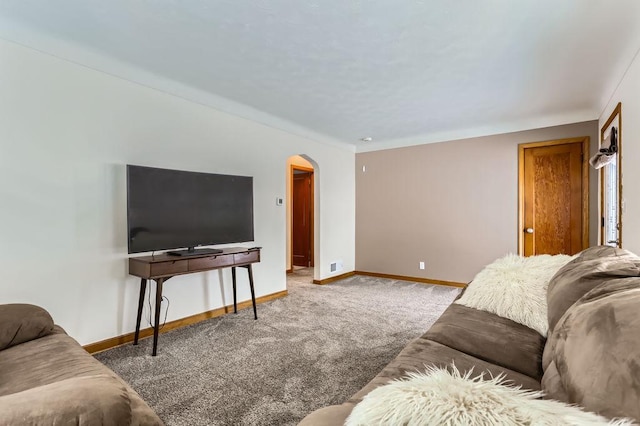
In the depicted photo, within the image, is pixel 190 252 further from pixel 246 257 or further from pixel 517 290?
pixel 517 290

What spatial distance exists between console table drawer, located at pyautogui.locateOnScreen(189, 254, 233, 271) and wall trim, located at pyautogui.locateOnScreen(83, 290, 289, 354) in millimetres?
714

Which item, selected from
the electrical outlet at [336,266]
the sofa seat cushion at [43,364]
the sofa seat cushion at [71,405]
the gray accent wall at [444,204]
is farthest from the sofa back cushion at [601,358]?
the electrical outlet at [336,266]

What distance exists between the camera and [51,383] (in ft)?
3.72

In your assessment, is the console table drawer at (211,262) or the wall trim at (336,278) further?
the wall trim at (336,278)

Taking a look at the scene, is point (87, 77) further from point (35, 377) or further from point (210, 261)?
point (35, 377)

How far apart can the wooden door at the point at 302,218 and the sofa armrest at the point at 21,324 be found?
17.0 feet

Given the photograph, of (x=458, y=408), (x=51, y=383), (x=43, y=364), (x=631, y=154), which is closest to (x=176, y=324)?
(x=43, y=364)

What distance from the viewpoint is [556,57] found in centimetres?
267

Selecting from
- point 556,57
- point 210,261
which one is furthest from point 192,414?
point 556,57

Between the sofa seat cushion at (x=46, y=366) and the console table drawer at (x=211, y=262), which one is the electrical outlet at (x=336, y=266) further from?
the sofa seat cushion at (x=46, y=366)

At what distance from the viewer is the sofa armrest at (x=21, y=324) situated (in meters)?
1.63

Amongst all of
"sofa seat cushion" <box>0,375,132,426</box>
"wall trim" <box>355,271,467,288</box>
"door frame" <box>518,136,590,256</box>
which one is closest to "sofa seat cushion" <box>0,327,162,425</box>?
"sofa seat cushion" <box>0,375,132,426</box>

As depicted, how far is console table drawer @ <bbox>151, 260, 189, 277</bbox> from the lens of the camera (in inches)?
106

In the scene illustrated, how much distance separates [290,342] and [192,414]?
1142mm
